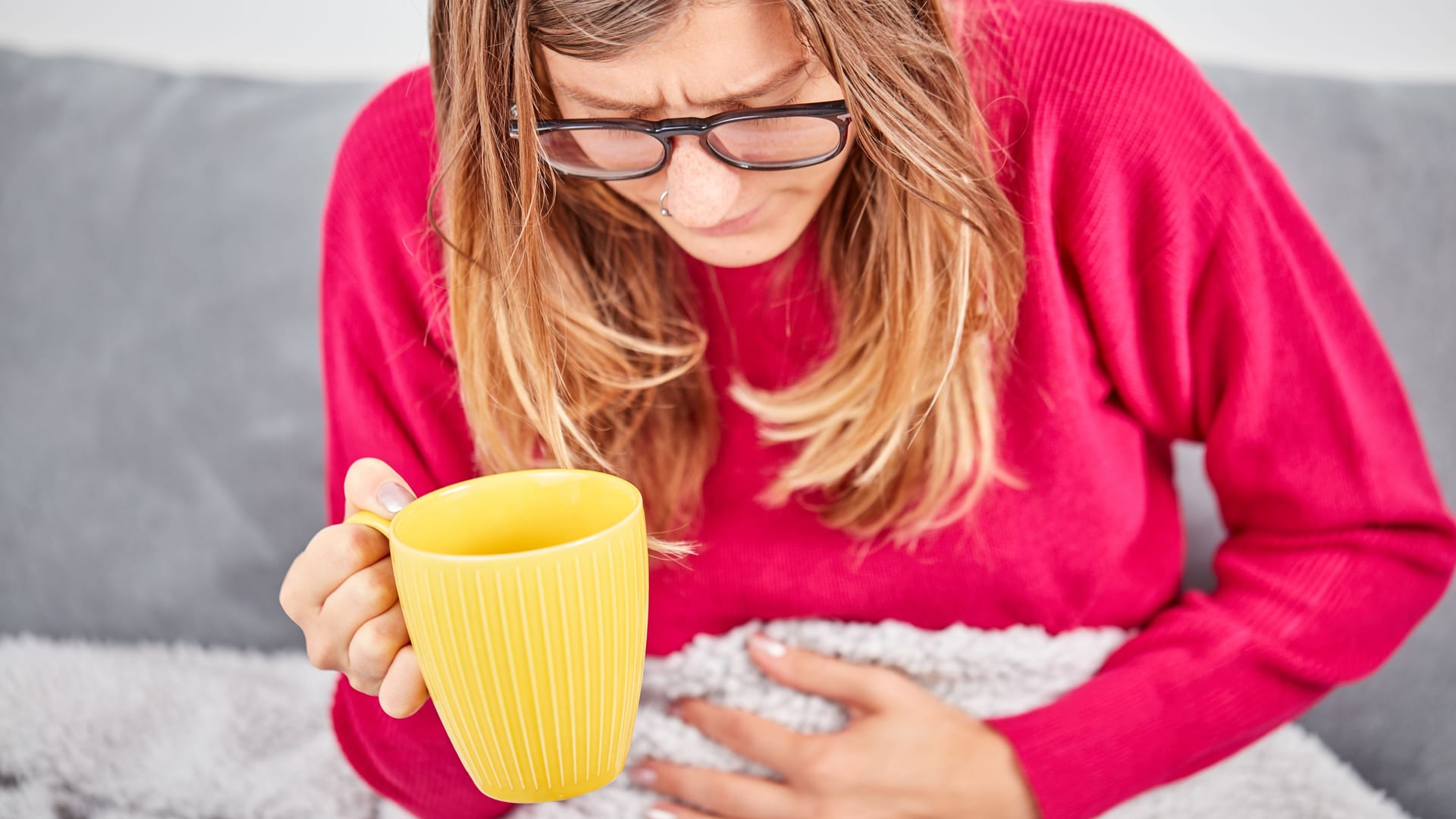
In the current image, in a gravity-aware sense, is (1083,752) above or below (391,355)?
below

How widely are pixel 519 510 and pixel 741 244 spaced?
0.84 ft

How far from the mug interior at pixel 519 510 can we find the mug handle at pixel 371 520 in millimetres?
23

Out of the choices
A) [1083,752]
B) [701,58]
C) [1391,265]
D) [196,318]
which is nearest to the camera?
[701,58]

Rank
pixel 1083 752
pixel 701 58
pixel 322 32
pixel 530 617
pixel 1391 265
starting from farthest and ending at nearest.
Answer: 1. pixel 322 32
2. pixel 1391 265
3. pixel 1083 752
4. pixel 701 58
5. pixel 530 617

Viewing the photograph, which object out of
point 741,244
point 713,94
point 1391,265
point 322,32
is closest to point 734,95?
point 713,94

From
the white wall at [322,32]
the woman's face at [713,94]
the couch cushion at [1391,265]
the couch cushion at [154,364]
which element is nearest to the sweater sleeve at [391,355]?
the woman's face at [713,94]

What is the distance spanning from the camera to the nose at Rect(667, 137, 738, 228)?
2.14ft

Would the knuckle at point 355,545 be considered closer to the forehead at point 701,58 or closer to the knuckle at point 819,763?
the forehead at point 701,58

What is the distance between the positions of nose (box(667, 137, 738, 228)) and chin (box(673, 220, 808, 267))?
0.17ft

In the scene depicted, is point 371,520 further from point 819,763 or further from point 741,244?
point 819,763

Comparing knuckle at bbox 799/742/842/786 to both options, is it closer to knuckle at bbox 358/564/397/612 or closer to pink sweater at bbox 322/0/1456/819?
pink sweater at bbox 322/0/1456/819

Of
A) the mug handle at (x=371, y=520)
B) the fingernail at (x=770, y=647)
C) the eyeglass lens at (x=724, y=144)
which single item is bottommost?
the fingernail at (x=770, y=647)

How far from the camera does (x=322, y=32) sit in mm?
1578

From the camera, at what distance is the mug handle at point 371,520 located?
1.86 feet
